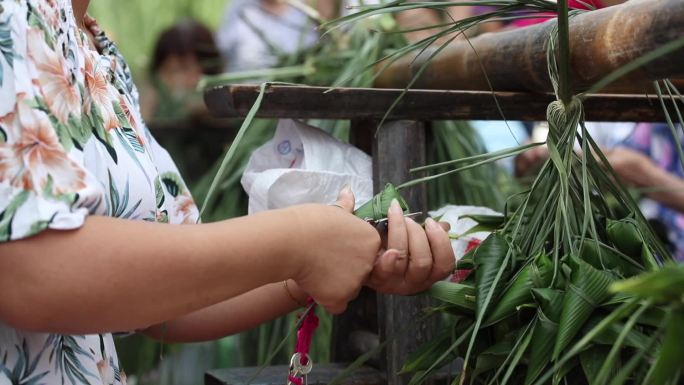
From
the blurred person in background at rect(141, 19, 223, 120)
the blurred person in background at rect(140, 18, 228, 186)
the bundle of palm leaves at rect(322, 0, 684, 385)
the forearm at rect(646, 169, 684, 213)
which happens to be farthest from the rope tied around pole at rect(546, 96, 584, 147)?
the blurred person in background at rect(141, 19, 223, 120)

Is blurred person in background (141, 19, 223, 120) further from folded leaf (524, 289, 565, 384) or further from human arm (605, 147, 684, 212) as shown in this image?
folded leaf (524, 289, 565, 384)

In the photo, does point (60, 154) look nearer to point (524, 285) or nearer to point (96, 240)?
point (96, 240)

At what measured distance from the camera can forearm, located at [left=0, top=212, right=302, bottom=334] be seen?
657 millimetres

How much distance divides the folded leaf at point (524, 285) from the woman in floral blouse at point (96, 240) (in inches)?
2.2

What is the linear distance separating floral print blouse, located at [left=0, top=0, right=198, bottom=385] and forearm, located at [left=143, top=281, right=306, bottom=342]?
0.11m

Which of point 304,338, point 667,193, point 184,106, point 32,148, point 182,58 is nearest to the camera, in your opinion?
point 32,148

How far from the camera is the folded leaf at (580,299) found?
74cm

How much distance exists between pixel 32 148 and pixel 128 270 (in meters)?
0.11

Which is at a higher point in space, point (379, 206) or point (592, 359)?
point (379, 206)

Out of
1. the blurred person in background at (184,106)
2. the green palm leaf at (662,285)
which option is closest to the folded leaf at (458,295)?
the green palm leaf at (662,285)

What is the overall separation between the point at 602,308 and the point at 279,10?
205 cm

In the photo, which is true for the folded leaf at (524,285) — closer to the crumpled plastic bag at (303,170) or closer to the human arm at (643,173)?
the crumpled plastic bag at (303,170)

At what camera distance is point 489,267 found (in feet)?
2.74

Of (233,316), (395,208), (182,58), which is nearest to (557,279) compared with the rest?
(395,208)
